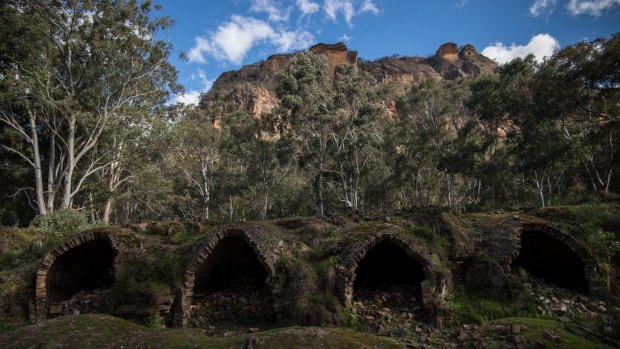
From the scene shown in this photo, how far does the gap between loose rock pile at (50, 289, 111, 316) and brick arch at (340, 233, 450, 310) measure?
6.12 metres

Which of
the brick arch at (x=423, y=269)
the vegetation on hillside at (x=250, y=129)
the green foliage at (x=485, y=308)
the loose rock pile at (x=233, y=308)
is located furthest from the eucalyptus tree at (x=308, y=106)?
the green foliage at (x=485, y=308)

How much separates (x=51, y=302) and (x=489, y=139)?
28104 mm

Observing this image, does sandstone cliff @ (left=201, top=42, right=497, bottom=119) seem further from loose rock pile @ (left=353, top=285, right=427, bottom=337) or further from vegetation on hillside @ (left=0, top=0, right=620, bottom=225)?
loose rock pile @ (left=353, top=285, right=427, bottom=337)

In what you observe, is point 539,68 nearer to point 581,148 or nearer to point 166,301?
point 581,148

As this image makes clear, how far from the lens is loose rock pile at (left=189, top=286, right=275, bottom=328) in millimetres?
11023

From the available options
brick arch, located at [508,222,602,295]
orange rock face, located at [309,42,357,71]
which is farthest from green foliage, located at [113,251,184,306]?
orange rock face, located at [309,42,357,71]

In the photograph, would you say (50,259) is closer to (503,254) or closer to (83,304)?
(83,304)

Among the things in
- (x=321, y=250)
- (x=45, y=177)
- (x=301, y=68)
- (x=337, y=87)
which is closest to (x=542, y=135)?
(x=337, y=87)

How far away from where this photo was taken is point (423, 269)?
1066cm

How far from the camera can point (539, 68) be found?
23.7 m

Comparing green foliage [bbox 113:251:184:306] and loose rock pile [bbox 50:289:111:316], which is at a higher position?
green foliage [bbox 113:251:184:306]

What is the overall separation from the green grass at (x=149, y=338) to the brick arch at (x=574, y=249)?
6.53 meters

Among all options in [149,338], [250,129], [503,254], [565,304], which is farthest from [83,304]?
[250,129]

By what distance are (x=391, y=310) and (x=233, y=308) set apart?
429 cm
